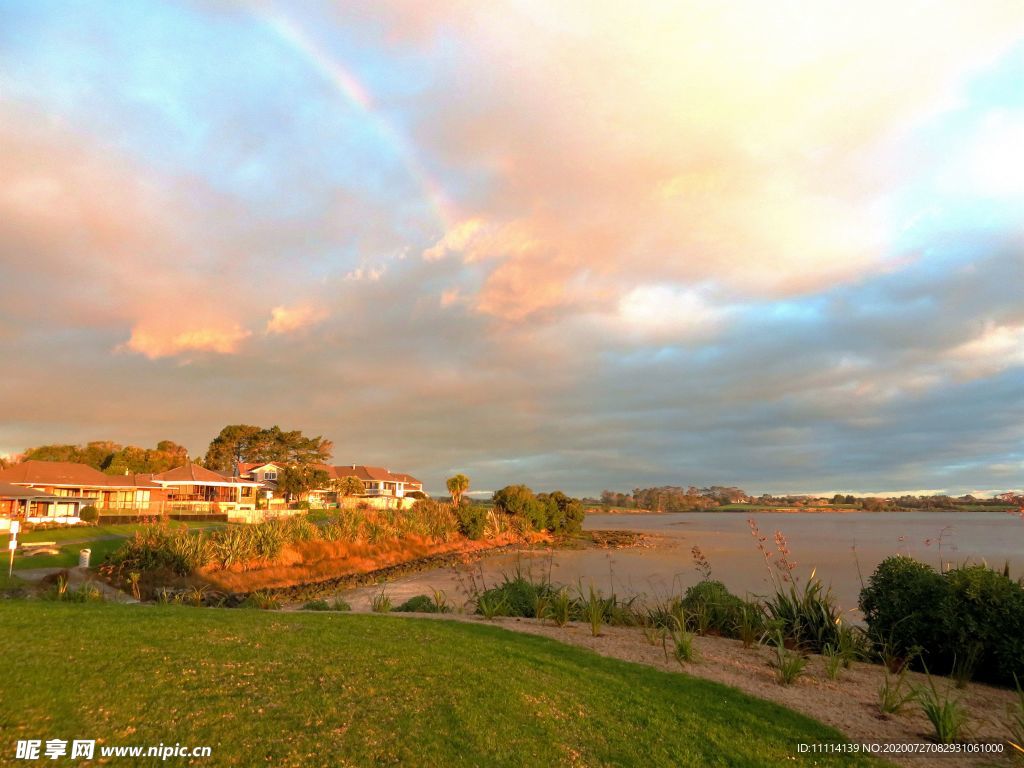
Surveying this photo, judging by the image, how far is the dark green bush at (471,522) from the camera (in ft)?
160

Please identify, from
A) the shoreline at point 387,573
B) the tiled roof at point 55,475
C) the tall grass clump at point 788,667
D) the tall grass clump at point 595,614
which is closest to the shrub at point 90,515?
the tiled roof at point 55,475

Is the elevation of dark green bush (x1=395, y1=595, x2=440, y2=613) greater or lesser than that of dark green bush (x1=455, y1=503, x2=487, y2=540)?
greater

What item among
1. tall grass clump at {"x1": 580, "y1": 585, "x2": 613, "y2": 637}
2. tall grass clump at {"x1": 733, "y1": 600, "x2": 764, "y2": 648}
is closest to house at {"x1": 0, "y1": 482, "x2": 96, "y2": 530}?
tall grass clump at {"x1": 580, "y1": 585, "x2": 613, "y2": 637}

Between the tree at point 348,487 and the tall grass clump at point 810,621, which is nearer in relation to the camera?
the tall grass clump at point 810,621

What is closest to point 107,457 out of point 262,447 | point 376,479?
point 262,447

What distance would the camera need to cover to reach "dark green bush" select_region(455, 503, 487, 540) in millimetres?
48812

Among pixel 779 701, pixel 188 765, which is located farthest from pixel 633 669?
pixel 188 765

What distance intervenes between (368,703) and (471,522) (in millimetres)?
44305

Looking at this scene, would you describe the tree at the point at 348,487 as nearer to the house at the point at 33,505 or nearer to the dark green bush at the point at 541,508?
the dark green bush at the point at 541,508

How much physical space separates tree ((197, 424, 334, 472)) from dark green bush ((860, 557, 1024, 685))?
9196 centimetres

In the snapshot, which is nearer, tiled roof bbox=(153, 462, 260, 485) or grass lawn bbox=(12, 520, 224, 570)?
grass lawn bbox=(12, 520, 224, 570)

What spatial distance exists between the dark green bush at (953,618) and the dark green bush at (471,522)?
41046 millimetres

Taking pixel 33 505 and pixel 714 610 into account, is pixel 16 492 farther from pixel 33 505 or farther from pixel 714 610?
pixel 714 610

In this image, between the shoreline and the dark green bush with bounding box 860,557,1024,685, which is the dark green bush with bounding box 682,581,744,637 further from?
the shoreline
